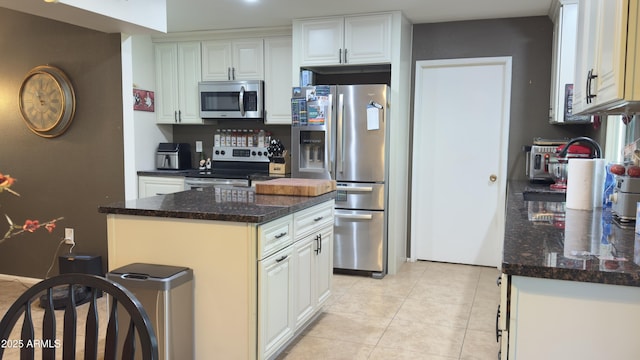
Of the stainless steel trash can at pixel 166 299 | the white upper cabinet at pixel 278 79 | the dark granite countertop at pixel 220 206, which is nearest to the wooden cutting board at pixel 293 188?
the dark granite countertop at pixel 220 206

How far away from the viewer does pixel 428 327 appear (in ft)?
10.8

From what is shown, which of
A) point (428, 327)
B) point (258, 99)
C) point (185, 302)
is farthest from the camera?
point (258, 99)

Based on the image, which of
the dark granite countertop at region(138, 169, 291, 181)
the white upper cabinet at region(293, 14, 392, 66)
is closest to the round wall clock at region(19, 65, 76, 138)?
the dark granite countertop at region(138, 169, 291, 181)

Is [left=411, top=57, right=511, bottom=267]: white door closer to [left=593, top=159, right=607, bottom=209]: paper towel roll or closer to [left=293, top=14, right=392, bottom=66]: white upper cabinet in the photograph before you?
[left=293, top=14, right=392, bottom=66]: white upper cabinet

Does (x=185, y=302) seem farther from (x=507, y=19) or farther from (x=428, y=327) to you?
(x=507, y=19)

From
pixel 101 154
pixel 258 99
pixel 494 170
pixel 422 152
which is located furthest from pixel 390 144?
pixel 101 154

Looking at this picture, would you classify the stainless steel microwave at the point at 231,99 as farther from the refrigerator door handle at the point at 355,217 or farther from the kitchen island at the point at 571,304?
the kitchen island at the point at 571,304

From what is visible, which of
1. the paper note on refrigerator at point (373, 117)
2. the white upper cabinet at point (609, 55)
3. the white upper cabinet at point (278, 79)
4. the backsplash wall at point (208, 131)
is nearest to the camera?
the white upper cabinet at point (609, 55)

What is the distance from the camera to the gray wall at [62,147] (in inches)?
151

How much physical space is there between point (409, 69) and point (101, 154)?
9.55ft

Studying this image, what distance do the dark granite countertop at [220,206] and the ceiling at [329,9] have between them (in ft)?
6.07

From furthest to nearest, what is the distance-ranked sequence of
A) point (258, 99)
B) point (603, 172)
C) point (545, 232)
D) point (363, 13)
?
point (258, 99)
point (363, 13)
point (603, 172)
point (545, 232)

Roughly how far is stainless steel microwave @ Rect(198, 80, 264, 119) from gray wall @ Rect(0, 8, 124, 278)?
57.6 inches

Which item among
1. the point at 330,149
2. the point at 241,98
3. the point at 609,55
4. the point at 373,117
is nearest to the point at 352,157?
the point at 330,149
